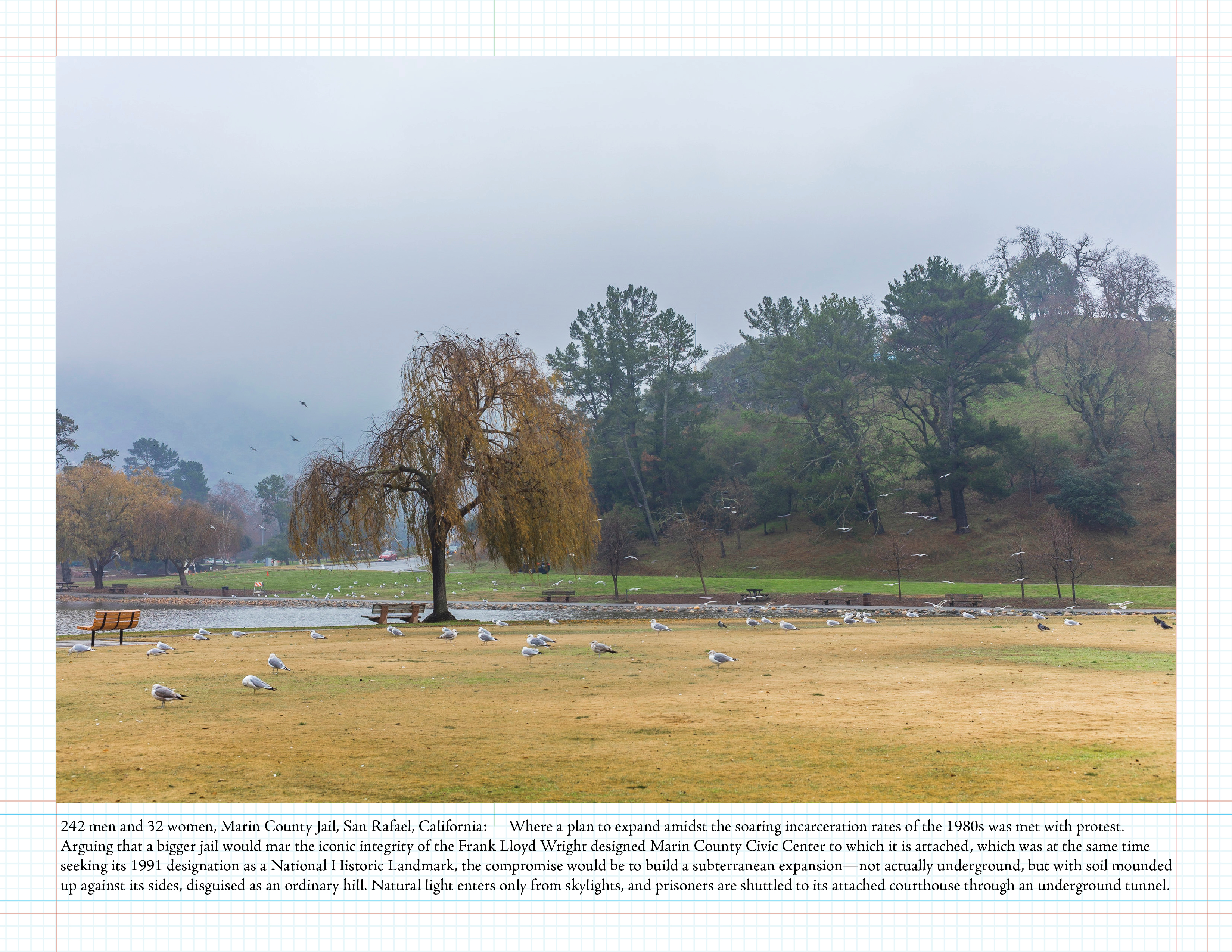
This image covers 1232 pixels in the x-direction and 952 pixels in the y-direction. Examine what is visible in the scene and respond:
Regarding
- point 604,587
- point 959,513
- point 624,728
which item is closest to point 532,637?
point 624,728

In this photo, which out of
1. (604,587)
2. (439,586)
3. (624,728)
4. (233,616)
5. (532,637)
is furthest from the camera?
(604,587)

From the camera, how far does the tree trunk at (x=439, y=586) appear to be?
29484 mm

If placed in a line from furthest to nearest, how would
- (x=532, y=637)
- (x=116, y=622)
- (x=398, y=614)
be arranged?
(x=398, y=614)
(x=116, y=622)
(x=532, y=637)

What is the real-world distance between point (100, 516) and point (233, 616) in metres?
37.5

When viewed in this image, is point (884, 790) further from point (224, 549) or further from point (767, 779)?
point (224, 549)

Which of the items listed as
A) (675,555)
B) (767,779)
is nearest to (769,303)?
(675,555)

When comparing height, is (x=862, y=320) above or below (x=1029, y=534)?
above

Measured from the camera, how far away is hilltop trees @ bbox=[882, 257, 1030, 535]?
6444 centimetres

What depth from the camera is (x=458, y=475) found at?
92.7 feet

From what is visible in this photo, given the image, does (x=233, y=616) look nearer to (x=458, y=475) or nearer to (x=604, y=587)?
(x=458, y=475)

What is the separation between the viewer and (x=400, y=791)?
746 centimetres

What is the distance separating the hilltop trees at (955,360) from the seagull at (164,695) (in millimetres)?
59011

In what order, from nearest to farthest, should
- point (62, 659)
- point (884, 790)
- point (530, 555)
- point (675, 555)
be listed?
point (884, 790) → point (62, 659) → point (530, 555) → point (675, 555)

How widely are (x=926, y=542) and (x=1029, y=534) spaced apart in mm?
7257
